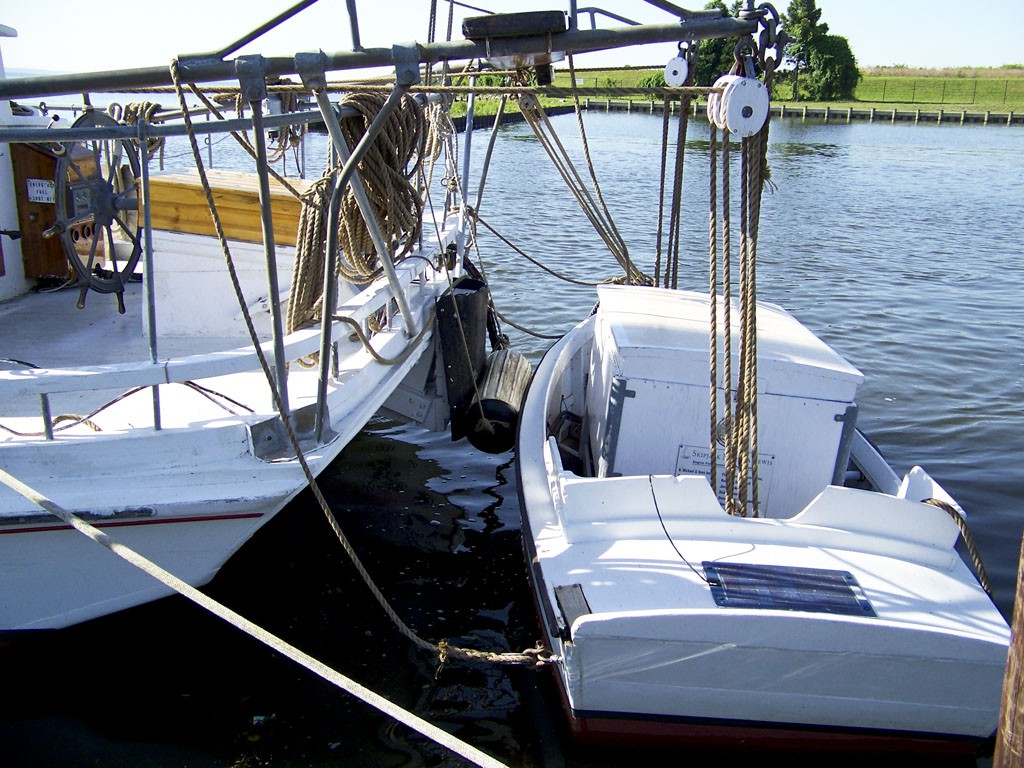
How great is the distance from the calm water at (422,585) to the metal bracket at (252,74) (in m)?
2.75

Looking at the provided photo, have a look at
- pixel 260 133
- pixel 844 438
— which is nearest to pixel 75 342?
pixel 260 133

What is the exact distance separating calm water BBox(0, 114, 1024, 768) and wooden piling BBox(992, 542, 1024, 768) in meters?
1.84

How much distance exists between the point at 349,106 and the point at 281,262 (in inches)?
72.7

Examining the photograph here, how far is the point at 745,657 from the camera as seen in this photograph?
3.18 m

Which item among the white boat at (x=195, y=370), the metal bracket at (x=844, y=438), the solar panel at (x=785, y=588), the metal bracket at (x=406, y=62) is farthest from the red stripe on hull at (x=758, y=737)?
the metal bracket at (x=406, y=62)

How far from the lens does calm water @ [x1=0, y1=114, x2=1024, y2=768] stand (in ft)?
12.6

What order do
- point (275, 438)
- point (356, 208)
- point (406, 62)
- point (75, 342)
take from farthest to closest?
point (75, 342), point (356, 208), point (275, 438), point (406, 62)

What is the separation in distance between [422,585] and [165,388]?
6.11 ft

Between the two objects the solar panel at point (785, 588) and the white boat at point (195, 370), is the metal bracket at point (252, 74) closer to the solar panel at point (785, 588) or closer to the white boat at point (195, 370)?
the white boat at point (195, 370)

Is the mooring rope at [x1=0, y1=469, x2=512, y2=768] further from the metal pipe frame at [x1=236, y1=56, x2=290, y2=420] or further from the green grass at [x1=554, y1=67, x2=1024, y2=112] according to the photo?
the green grass at [x1=554, y1=67, x2=1024, y2=112]

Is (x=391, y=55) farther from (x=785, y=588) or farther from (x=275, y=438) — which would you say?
(x=785, y=588)

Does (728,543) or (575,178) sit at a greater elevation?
(575,178)

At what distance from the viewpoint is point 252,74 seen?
334cm

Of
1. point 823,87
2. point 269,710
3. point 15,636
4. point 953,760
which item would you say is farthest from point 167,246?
point 823,87
